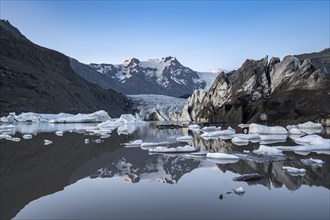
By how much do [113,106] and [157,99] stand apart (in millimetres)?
30106

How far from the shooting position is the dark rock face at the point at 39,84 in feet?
279

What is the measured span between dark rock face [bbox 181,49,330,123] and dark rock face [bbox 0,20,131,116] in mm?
46049

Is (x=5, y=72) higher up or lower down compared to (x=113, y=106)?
higher up

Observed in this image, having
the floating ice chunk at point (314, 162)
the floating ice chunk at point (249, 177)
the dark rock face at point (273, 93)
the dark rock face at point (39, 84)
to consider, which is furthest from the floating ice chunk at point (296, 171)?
the dark rock face at point (39, 84)

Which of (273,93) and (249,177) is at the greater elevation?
(273,93)

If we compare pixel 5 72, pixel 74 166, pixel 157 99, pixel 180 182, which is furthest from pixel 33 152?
pixel 157 99

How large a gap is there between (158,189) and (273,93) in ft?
142

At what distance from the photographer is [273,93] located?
49.2m

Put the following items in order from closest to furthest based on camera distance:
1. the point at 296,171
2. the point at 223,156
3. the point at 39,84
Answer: the point at 296,171 → the point at 223,156 → the point at 39,84

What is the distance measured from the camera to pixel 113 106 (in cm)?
13150

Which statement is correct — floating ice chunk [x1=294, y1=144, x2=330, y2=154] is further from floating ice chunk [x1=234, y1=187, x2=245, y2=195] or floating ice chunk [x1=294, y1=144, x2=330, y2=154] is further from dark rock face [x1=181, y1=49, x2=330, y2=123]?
dark rock face [x1=181, y1=49, x2=330, y2=123]

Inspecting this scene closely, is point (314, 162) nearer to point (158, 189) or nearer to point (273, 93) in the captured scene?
point (158, 189)

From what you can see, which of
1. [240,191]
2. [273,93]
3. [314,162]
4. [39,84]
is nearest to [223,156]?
[314,162]

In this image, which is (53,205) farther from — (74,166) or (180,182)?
(74,166)
